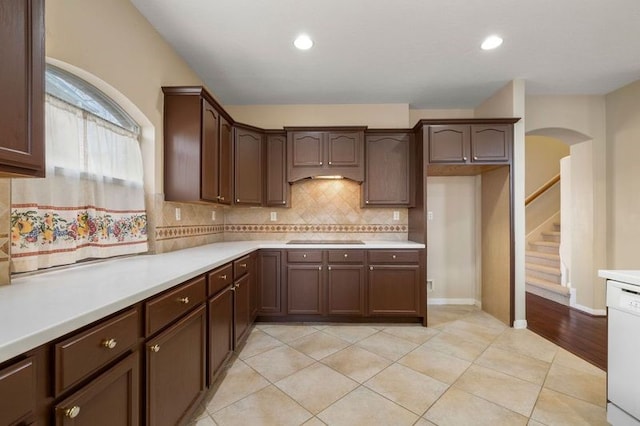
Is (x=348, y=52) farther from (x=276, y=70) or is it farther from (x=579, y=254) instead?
(x=579, y=254)

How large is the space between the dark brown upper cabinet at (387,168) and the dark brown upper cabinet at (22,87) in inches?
108

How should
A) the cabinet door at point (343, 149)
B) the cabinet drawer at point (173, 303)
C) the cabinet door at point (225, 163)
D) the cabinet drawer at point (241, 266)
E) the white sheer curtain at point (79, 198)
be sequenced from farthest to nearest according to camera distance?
the cabinet door at point (343, 149), the cabinet door at point (225, 163), the cabinet drawer at point (241, 266), the white sheer curtain at point (79, 198), the cabinet drawer at point (173, 303)

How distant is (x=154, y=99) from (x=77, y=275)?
1.46 meters

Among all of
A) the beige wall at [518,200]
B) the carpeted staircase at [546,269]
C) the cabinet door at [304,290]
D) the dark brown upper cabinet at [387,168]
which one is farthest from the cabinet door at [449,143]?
the carpeted staircase at [546,269]

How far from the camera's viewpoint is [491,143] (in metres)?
2.84

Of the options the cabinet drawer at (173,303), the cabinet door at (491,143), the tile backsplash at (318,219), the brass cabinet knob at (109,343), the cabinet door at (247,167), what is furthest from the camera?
the tile backsplash at (318,219)

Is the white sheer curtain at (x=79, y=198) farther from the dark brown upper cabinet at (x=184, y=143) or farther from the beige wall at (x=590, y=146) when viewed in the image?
the beige wall at (x=590, y=146)

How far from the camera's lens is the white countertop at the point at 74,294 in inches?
27.3

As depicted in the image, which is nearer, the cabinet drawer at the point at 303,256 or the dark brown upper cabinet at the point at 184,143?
the dark brown upper cabinet at the point at 184,143

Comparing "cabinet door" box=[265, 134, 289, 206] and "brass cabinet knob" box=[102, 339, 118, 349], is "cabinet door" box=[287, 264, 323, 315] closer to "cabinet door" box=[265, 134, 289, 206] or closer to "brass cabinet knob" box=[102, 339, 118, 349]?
"cabinet door" box=[265, 134, 289, 206]

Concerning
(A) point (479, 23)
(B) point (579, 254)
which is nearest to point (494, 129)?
(A) point (479, 23)

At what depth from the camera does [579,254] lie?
3.39 m

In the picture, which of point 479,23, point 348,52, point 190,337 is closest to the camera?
point 190,337

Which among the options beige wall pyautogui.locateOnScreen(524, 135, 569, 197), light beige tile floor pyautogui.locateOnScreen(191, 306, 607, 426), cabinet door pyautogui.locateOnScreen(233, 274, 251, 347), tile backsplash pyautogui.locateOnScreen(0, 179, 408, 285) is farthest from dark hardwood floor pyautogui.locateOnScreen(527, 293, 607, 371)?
beige wall pyautogui.locateOnScreen(524, 135, 569, 197)
